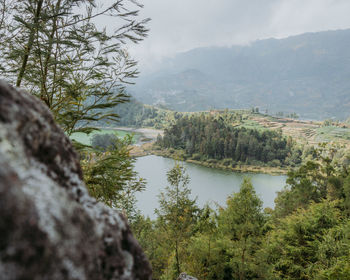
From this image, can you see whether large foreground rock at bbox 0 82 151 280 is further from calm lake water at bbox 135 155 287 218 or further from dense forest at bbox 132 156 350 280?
calm lake water at bbox 135 155 287 218

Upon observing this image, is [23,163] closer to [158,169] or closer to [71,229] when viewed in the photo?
[71,229]

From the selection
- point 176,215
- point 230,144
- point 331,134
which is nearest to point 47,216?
point 176,215

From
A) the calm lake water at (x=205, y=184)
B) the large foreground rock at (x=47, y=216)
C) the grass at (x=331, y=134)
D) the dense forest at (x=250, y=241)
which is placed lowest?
the calm lake water at (x=205, y=184)

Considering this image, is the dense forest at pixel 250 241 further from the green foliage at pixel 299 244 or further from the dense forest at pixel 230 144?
the dense forest at pixel 230 144

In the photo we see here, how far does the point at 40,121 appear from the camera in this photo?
96cm

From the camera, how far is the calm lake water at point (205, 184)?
30047 millimetres

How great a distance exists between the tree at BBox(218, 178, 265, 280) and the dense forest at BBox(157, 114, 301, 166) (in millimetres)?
47068

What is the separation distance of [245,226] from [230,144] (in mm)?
51004

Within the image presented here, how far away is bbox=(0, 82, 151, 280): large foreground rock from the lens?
618mm

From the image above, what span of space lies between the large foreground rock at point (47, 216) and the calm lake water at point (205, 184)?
24892 millimetres

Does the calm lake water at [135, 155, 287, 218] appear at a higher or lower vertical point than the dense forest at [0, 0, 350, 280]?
lower

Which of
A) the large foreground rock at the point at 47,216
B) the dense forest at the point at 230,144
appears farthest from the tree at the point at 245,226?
the dense forest at the point at 230,144

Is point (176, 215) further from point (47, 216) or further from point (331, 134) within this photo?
point (331, 134)

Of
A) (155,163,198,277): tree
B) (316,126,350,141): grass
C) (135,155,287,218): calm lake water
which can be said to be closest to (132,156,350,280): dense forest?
(155,163,198,277): tree
